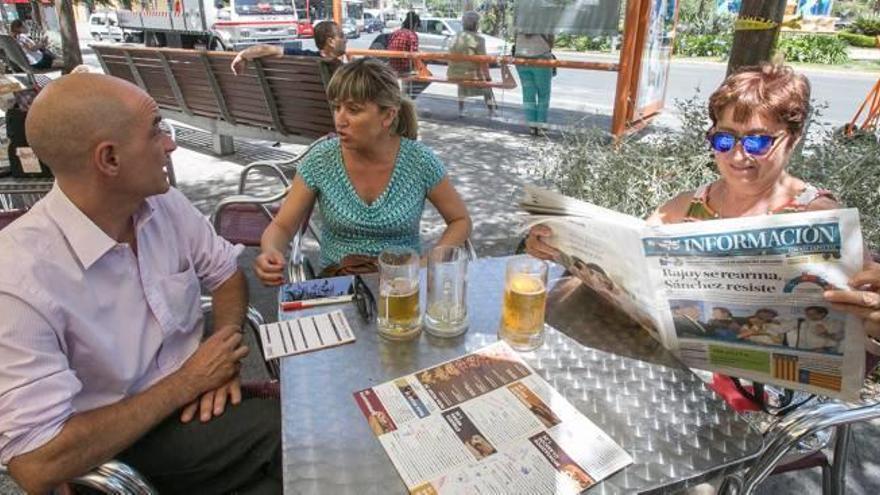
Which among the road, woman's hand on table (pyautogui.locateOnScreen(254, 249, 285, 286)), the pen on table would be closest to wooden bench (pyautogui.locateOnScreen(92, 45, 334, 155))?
the road

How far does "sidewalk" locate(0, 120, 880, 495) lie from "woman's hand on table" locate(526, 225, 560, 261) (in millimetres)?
63

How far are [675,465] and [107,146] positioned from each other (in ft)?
4.77

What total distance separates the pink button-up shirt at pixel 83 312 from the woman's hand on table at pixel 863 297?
5.18 feet

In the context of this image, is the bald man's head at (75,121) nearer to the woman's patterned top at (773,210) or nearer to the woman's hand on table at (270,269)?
the woman's hand on table at (270,269)

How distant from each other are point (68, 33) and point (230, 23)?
10108 millimetres

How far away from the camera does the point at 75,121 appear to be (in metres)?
1.32

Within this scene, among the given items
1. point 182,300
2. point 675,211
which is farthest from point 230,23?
point 675,211

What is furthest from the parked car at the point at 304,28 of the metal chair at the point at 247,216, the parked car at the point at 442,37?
the metal chair at the point at 247,216

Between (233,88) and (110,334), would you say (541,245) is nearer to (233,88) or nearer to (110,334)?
(110,334)

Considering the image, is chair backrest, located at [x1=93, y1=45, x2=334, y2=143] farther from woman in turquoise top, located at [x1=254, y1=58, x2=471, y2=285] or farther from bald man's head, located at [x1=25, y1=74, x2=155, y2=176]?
bald man's head, located at [x1=25, y1=74, x2=155, y2=176]

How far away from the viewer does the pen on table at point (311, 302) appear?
1.52m

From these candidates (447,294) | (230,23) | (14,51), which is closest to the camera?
(447,294)

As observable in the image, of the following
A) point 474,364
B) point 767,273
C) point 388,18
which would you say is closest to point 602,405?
point 474,364

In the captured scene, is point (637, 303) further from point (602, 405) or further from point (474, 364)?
point (474, 364)
